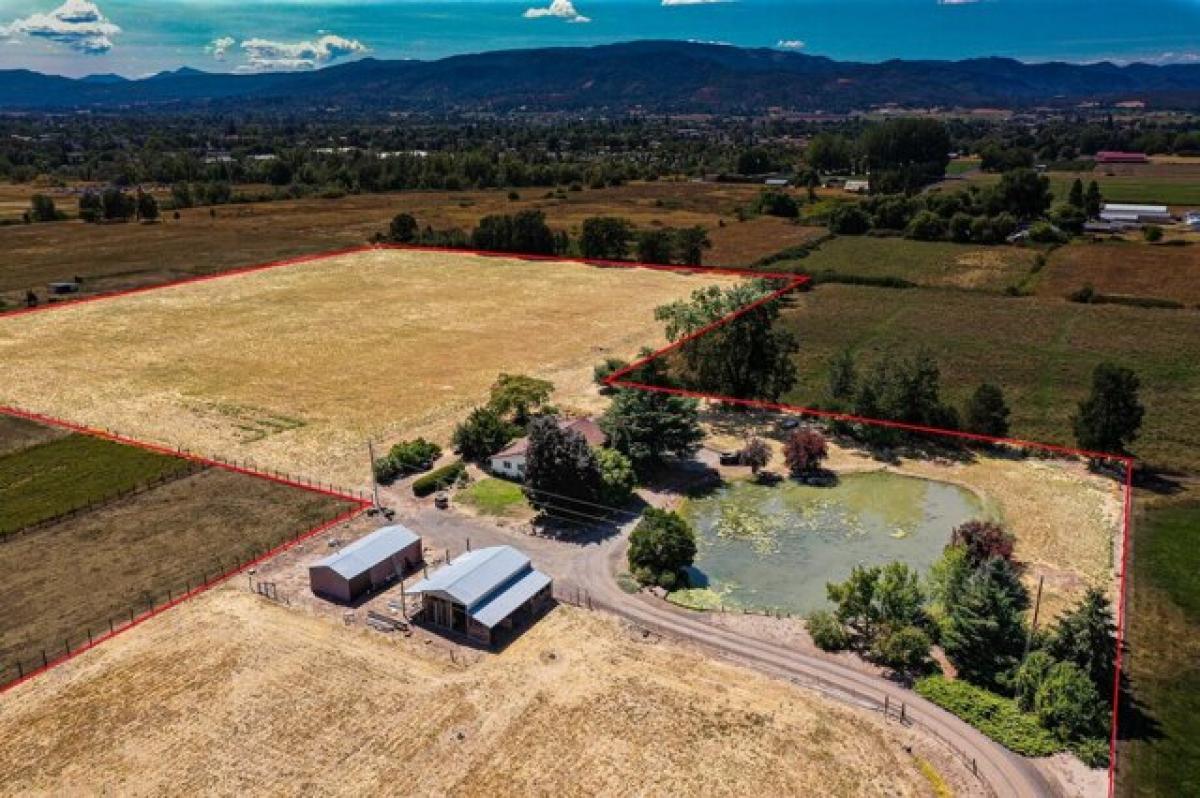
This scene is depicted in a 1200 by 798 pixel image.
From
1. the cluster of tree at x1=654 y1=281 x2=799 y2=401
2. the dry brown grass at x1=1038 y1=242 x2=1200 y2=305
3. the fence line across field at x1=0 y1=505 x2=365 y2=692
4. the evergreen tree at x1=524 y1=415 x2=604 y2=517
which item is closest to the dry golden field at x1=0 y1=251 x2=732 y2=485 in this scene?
the fence line across field at x1=0 y1=505 x2=365 y2=692

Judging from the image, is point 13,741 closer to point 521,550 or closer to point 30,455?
point 521,550

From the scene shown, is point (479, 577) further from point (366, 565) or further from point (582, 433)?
point (582, 433)

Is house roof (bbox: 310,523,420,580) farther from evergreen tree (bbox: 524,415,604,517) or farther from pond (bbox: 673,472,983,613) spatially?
pond (bbox: 673,472,983,613)

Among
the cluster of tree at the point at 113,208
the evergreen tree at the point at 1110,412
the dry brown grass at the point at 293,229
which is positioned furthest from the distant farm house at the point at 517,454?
the cluster of tree at the point at 113,208

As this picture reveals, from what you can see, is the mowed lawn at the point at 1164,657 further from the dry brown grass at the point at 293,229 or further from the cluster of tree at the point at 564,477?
the dry brown grass at the point at 293,229

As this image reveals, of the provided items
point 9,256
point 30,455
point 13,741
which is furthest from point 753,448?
point 9,256

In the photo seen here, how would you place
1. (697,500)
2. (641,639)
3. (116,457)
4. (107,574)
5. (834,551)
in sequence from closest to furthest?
(641,639), (107,574), (834,551), (697,500), (116,457)
